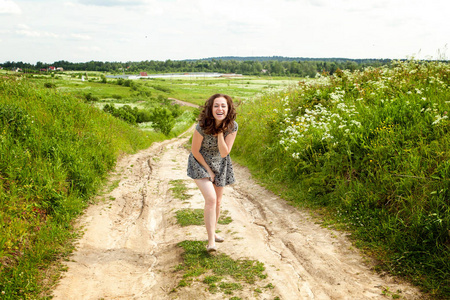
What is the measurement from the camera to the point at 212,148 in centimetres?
458

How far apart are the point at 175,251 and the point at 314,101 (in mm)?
7542

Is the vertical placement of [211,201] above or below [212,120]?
below

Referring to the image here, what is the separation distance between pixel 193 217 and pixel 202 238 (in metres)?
0.99

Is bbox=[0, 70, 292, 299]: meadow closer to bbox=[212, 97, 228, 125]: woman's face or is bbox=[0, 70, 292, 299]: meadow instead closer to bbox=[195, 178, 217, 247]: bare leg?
bbox=[195, 178, 217, 247]: bare leg

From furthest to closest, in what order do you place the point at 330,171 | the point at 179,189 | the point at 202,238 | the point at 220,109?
the point at 179,189 < the point at 330,171 < the point at 202,238 < the point at 220,109

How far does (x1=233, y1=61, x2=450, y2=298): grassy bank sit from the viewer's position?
13.7 ft

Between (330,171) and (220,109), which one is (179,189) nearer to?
(330,171)

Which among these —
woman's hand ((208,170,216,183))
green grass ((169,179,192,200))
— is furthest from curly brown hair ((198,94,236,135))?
green grass ((169,179,192,200))

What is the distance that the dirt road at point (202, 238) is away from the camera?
369 centimetres

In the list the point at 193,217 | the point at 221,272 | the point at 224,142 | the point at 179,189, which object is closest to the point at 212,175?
the point at 224,142

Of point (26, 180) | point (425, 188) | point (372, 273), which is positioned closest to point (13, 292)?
point (26, 180)

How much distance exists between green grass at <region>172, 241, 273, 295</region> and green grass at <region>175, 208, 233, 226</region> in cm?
122

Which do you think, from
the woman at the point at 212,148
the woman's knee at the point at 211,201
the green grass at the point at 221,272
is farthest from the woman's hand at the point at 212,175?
the green grass at the point at 221,272

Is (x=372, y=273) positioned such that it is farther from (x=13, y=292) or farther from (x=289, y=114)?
(x=289, y=114)
